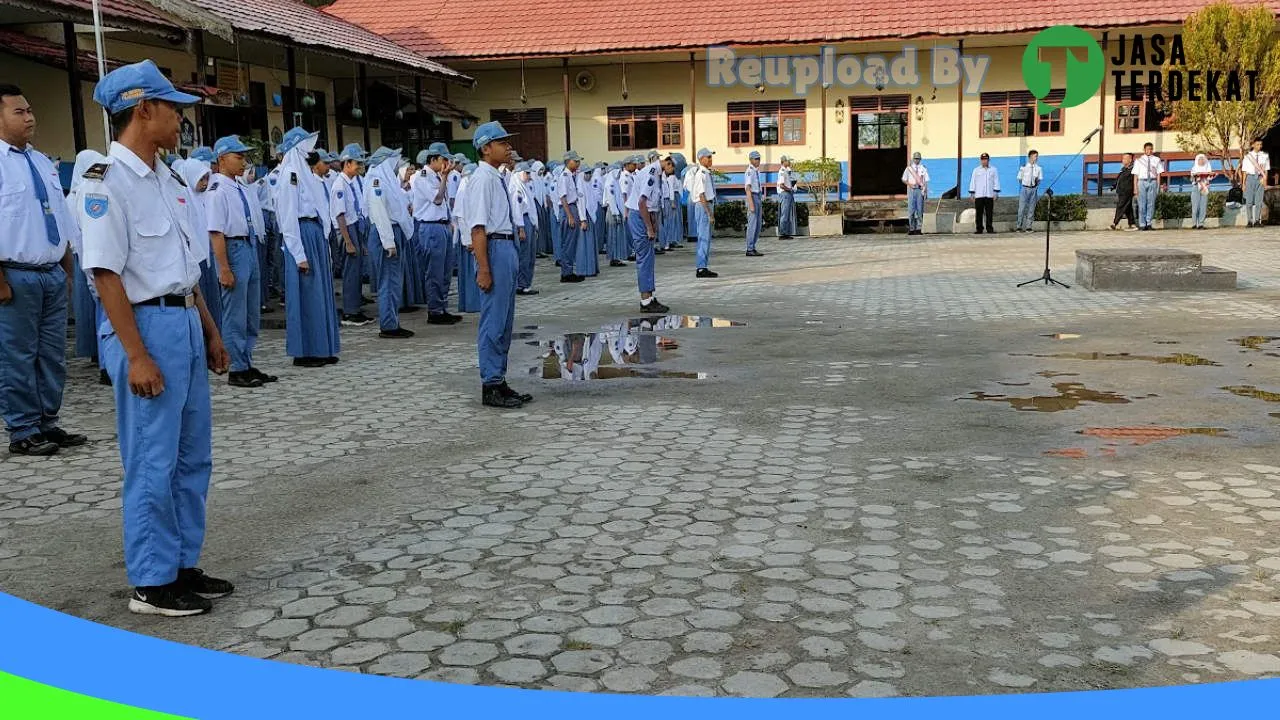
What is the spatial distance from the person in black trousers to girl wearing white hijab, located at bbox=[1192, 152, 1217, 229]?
3.74 ft

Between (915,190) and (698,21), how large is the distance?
20.8 ft

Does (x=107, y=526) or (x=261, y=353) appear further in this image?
(x=261, y=353)

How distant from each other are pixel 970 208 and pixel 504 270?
1856 cm

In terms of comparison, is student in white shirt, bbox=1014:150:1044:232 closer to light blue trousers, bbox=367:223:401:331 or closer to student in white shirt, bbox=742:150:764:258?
student in white shirt, bbox=742:150:764:258

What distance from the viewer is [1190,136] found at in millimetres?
23641

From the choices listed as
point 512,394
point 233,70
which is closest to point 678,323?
point 512,394

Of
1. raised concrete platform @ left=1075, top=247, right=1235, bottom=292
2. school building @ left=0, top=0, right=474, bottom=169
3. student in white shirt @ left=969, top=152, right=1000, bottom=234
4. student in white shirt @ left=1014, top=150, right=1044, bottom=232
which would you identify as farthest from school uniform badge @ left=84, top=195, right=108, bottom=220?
student in white shirt @ left=1014, top=150, right=1044, bottom=232

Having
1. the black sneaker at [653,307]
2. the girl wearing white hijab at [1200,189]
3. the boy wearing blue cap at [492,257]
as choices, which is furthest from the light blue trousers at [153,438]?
the girl wearing white hijab at [1200,189]

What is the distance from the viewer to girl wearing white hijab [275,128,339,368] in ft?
28.0

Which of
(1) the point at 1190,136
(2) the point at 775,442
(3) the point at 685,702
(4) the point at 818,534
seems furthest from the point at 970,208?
(3) the point at 685,702

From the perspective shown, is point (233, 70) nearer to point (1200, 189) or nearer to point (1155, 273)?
point (1155, 273)

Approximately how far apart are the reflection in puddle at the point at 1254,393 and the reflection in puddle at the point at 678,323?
4.37 m

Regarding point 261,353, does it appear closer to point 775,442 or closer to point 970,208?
point 775,442

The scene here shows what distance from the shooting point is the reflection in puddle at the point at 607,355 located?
8.20 meters
